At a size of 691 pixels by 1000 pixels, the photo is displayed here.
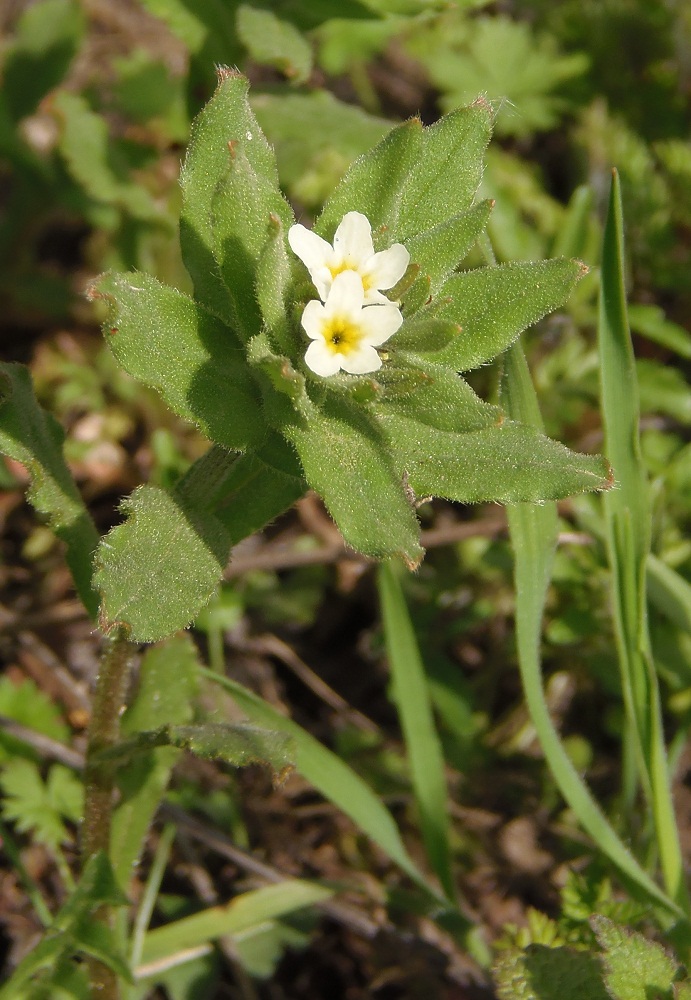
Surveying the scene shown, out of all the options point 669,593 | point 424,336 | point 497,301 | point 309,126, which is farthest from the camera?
point 309,126

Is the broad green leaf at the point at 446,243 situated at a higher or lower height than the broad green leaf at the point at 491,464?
higher

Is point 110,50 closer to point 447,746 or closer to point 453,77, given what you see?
point 453,77

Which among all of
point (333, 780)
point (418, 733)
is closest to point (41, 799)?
point (333, 780)

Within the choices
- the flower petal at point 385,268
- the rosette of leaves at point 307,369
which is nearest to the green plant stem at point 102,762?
the rosette of leaves at point 307,369

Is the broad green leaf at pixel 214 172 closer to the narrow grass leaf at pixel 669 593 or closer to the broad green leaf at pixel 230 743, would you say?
the broad green leaf at pixel 230 743

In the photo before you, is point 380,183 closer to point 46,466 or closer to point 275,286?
point 275,286
